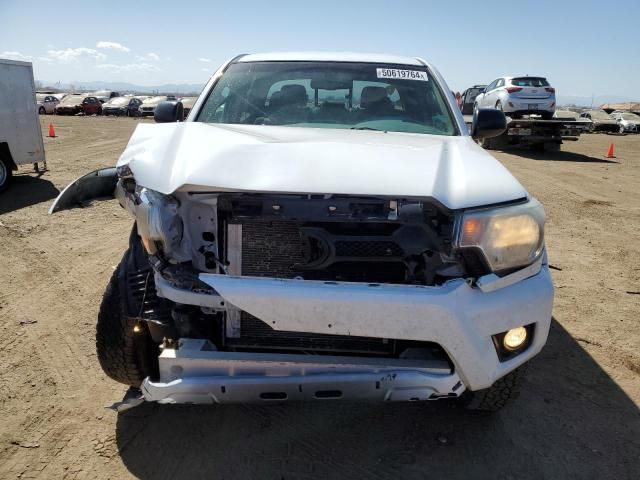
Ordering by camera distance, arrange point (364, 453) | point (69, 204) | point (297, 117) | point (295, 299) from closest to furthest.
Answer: point (295, 299), point (364, 453), point (69, 204), point (297, 117)

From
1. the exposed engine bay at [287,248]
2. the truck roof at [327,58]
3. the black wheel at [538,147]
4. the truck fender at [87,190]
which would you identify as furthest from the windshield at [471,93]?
the exposed engine bay at [287,248]

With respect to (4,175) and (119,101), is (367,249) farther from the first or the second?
(119,101)

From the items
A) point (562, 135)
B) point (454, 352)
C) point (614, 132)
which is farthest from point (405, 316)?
point (614, 132)

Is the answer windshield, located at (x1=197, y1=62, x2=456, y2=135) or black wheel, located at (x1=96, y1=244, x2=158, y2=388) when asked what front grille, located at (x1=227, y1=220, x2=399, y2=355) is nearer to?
black wheel, located at (x1=96, y1=244, x2=158, y2=388)

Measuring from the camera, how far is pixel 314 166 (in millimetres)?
2133

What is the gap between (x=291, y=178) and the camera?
79.9 inches

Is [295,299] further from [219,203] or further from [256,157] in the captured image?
[256,157]

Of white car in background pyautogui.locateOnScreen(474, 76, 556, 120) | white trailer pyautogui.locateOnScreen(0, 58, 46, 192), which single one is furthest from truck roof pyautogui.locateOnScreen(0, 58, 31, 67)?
white car in background pyautogui.locateOnScreen(474, 76, 556, 120)

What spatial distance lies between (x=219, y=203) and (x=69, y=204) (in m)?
1.04

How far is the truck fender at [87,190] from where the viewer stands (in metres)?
2.60

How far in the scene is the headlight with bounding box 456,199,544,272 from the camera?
2.00 metres

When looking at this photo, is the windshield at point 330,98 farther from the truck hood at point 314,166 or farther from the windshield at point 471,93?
the windshield at point 471,93

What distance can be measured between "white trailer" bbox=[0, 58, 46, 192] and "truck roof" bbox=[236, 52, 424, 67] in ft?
22.7

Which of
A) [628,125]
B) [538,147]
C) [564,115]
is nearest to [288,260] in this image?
[538,147]
